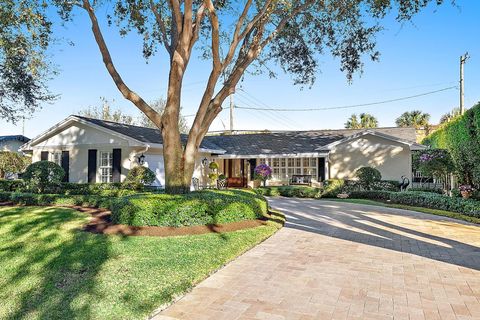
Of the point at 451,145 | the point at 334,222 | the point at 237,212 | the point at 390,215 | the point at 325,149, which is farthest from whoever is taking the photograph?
the point at 325,149

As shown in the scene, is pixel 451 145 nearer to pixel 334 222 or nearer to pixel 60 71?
pixel 334 222

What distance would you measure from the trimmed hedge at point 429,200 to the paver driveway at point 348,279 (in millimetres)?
2735

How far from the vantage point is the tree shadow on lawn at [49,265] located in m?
3.92

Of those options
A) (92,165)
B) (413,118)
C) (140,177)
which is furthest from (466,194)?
(413,118)

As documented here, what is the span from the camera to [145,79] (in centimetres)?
2070

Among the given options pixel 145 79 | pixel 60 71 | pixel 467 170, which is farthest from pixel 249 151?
pixel 467 170

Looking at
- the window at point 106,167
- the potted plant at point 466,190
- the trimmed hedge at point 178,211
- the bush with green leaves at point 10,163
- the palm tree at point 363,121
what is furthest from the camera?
the palm tree at point 363,121

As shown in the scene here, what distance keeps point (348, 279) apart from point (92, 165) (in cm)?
1618

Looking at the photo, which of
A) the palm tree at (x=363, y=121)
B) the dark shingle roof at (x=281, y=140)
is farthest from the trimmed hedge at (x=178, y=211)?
the palm tree at (x=363, y=121)

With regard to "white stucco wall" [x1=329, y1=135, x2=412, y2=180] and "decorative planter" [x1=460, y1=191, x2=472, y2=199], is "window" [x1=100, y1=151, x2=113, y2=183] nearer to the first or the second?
"white stucco wall" [x1=329, y1=135, x2=412, y2=180]

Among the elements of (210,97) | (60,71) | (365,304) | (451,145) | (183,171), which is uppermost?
(60,71)

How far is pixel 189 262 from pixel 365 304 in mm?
2726

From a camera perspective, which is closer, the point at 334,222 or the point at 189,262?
the point at 189,262

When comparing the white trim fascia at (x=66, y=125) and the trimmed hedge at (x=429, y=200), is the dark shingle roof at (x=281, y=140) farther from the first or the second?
the trimmed hedge at (x=429, y=200)
